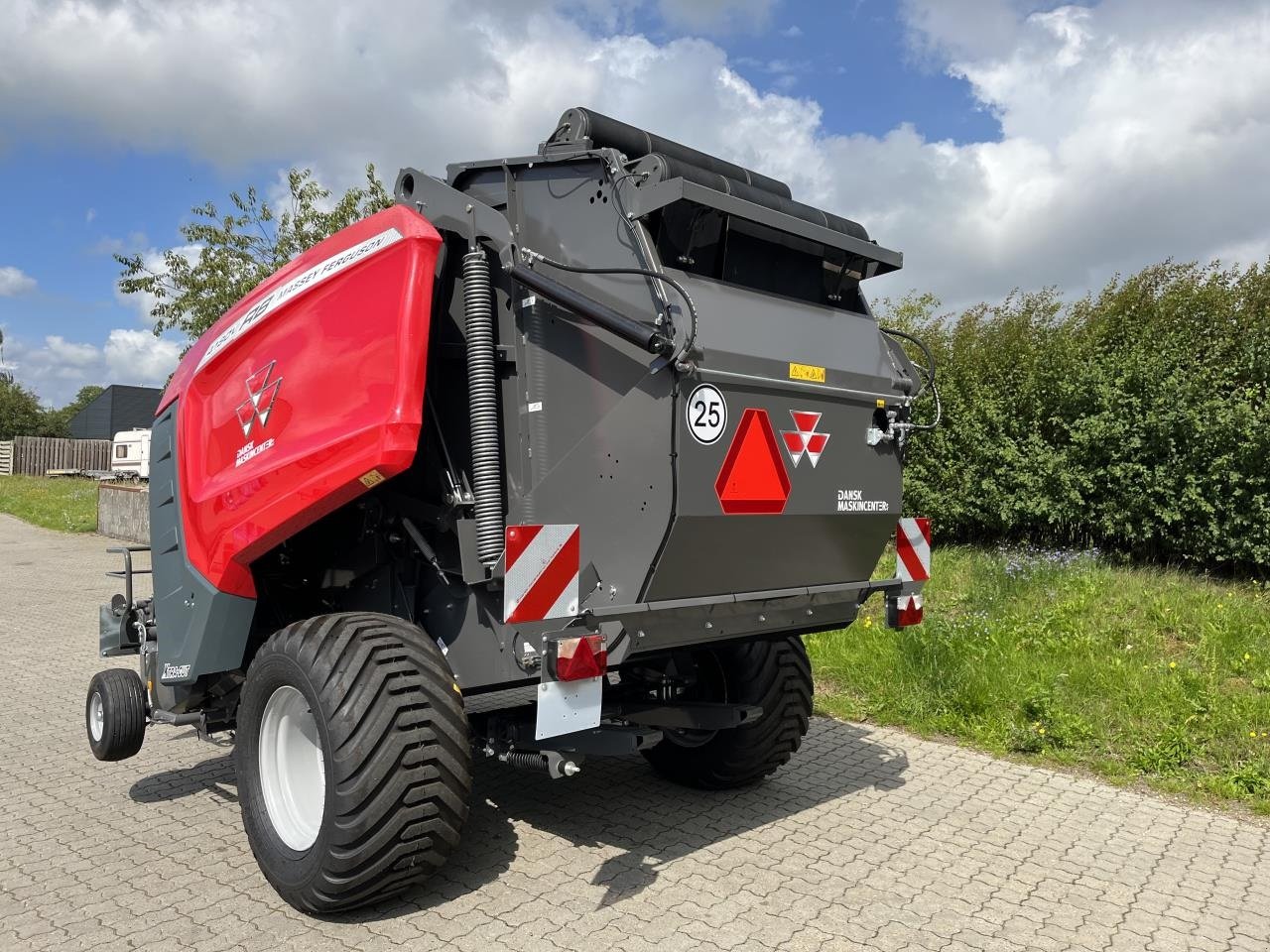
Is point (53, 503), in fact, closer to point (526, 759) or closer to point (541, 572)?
point (526, 759)

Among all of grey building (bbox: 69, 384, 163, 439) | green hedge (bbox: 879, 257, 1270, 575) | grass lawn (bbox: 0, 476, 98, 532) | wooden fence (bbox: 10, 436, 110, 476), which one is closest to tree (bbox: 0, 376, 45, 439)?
grey building (bbox: 69, 384, 163, 439)

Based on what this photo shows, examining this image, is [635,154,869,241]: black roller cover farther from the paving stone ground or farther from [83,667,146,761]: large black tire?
[83,667,146,761]: large black tire

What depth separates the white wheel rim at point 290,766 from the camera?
12.2ft

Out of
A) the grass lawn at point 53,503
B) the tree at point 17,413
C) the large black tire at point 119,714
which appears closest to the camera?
the large black tire at point 119,714

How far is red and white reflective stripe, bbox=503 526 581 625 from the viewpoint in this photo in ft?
10.9

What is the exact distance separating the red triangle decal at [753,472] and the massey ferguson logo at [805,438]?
0.08m

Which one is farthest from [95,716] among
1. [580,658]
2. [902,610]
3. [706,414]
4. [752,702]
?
[902,610]

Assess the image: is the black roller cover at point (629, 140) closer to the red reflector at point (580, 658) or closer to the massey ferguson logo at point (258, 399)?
the massey ferguson logo at point (258, 399)

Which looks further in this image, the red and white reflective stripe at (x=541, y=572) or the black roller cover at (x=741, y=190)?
the black roller cover at (x=741, y=190)

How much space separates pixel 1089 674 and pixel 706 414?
4.16 metres

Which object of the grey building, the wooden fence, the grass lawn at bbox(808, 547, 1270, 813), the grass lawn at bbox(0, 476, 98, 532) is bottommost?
the grass lawn at bbox(808, 547, 1270, 813)

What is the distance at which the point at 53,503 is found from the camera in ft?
83.0

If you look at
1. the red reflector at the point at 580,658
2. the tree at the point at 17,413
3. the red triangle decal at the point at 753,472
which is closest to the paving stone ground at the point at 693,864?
the red reflector at the point at 580,658

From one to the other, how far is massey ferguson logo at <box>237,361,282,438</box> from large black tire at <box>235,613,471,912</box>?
1014 millimetres
